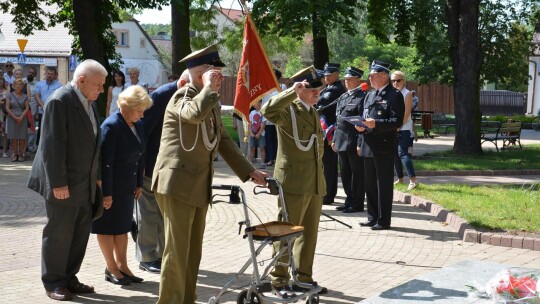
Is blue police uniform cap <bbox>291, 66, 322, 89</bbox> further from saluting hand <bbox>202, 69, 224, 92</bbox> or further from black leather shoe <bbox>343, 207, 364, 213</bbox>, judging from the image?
black leather shoe <bbox>343, 207, 364, 213</bbox>

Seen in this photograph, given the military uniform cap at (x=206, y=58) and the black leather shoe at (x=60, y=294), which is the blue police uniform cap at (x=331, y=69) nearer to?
the military uniform cap at (x=206, y=58)

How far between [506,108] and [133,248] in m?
54.8

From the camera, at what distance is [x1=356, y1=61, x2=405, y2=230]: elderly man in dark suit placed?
1177 cm

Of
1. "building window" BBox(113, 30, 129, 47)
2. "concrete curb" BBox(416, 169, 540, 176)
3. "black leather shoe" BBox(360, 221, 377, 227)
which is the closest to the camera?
"black leather shoe" BBox(360, 221, 377, 227)

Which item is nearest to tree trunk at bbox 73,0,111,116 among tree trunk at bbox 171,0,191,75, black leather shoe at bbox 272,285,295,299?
tree trunk at bbox 171,0,191,75

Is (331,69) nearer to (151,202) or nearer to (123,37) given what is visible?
(151,202)

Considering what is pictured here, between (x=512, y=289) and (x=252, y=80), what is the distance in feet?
14.1

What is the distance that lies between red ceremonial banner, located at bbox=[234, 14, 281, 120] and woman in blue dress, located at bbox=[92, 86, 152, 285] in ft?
5.53

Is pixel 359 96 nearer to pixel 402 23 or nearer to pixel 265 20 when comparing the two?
pixel 265 20

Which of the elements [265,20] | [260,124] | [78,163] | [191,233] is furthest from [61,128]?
[265,20]

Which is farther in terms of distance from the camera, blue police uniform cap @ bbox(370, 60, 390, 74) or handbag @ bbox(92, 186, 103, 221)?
blue police uniform cap @ bbox(370, 60, 390, 74)

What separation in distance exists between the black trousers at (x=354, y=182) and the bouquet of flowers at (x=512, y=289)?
6.58 metres

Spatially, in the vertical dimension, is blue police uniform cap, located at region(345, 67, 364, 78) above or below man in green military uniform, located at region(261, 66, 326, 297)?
above

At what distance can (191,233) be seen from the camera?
7176 millimetres
